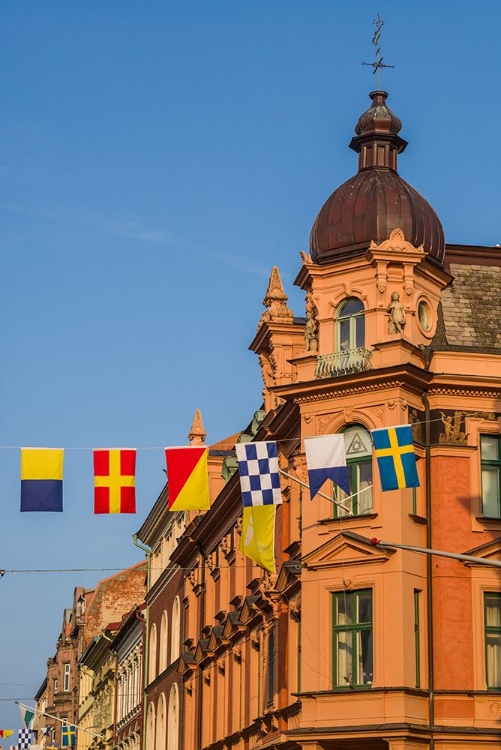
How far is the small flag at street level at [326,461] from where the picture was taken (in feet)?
102

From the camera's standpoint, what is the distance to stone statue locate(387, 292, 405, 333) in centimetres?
3578

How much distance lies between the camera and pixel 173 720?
60.0 metres

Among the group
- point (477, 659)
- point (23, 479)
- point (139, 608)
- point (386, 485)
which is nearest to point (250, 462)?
point (386, 485)

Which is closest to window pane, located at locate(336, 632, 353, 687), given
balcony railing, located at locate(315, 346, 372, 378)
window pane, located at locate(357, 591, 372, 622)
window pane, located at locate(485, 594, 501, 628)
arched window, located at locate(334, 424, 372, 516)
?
window pane, located at locate(357, 591, 372, 622)

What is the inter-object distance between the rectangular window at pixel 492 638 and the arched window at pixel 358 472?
12.2 feet

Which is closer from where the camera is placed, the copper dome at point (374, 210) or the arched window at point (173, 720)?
the copper dome at point (374, 210)

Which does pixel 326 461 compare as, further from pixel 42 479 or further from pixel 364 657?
pixel 42 479

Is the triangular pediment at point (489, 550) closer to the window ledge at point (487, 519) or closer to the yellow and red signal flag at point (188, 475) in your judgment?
the window ledge at point (487, 519)

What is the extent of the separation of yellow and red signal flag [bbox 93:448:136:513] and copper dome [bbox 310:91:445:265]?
8.27 metres

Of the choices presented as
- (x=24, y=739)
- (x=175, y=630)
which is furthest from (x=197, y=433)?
(x=24, y=739)

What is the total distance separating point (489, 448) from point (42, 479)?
36.4 feet

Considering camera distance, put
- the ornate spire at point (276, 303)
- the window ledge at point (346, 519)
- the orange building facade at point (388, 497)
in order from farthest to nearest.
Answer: the ornate spire at point (276, 303) < the window ledge at point (346, 519) < the orange building facade at point (388, 497)

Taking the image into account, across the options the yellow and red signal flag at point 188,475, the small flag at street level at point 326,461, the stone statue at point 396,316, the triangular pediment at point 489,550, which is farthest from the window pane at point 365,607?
the stone statue at point 396,316

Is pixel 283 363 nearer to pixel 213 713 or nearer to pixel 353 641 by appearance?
pixel 353 641
